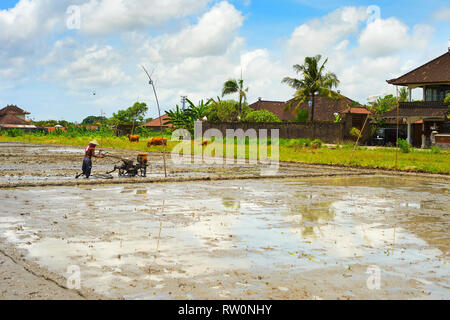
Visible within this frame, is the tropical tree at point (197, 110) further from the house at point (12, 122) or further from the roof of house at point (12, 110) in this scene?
the roof of house at point (12, 110)

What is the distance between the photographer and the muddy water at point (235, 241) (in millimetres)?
5332

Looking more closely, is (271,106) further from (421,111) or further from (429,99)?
(421,111)

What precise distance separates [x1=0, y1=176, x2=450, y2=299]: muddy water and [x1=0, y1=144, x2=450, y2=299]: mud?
0.02 metres

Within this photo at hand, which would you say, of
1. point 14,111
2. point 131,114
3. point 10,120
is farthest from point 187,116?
point 14,111

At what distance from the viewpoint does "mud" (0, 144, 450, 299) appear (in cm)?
525

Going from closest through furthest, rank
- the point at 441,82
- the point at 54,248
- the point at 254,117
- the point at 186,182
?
the point at 54,248 < the point at 186,182 < the point at 441,82 < the point at 254,117

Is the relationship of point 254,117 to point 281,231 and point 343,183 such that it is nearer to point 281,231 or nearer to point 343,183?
point 343,183

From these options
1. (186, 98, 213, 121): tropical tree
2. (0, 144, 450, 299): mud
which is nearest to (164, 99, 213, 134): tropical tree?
(186, 98, 213, 121): tropical tree

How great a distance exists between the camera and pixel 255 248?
23.0ft

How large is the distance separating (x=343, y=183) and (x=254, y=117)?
31.1 m

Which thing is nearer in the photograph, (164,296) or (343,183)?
(164,296)

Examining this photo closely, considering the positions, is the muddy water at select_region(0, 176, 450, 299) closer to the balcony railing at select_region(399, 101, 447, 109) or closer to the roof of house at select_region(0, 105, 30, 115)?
the balcony railing at select_region(399, 101, 447, 109)
